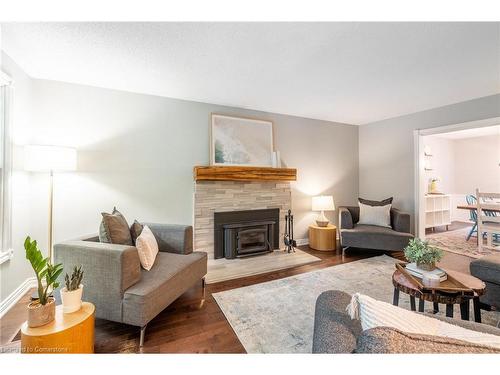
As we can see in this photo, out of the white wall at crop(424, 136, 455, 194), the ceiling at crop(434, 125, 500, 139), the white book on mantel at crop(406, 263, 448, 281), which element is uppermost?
the ceiling at crop(434, 125, 500, 139)

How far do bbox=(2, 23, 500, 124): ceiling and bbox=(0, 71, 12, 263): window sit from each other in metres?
0.41

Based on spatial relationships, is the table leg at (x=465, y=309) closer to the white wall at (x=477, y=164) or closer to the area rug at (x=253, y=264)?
the area rug at (x=253, y=264)

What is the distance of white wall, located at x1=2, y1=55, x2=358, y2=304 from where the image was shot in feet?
7.95

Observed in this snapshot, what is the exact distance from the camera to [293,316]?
1.85m

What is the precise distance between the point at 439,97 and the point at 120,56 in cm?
398

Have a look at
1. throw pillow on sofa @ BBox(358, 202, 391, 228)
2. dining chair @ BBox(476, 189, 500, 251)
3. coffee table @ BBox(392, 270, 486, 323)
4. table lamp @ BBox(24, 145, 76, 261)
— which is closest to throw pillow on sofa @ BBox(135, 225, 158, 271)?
table lamp @ BBox(24, 145, 76, 261)

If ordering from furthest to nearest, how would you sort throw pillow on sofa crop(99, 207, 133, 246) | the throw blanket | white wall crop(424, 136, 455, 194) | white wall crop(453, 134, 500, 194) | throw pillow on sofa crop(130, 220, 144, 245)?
white wall crop(424, 136, 455, 194) < white wall crop(453, 134, 500, 194) < throw pillow on sofa crop(130, 220, 144, 245) < throw pillow on sofa crop(99, 207, 133, 246) < the throw blanket

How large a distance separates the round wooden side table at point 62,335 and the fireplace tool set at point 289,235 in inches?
108

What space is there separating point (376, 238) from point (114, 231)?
334cm

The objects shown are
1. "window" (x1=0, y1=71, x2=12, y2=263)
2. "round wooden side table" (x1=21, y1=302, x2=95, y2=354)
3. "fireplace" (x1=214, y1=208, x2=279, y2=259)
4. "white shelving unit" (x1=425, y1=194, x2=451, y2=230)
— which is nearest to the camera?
"round wooden side table" (x1=21, y1=302, x2=95, y2=354)

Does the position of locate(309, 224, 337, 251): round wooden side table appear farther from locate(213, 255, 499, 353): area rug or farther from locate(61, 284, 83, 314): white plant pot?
locate(61, 284, 83, 314): white plant pot

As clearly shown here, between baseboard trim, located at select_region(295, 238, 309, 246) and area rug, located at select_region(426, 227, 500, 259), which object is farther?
baseboard trim, located at select_region(295, 238, 309, 246)

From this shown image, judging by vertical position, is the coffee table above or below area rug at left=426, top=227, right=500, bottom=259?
above
